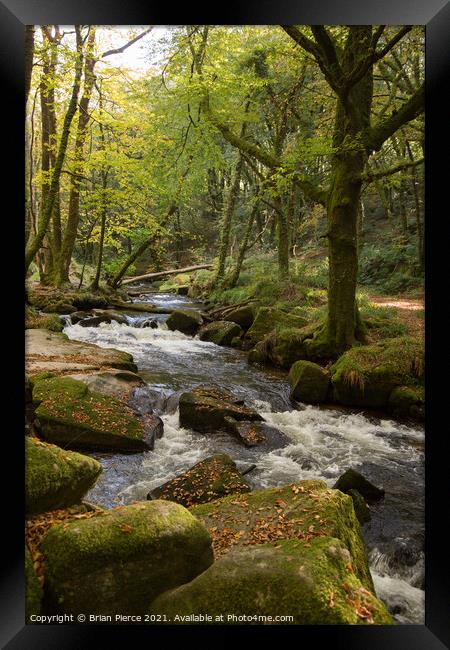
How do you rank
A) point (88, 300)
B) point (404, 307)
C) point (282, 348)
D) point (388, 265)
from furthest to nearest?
1. point (88, 300)
2. point (388, 265)
3. point (282, 348)
4. point (404, 307)

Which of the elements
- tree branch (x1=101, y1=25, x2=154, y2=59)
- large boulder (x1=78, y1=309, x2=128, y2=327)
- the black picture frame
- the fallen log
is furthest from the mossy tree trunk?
the black picture frame

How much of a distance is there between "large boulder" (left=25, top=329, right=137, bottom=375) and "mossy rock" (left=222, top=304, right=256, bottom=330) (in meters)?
4.62

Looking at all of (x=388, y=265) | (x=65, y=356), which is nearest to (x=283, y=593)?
(x=65, y=356)

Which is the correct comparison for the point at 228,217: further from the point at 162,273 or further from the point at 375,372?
the point at 375,372

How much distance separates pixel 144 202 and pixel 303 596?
33.1 feet

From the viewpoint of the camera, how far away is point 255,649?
7.08 ft

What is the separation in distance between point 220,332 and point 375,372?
559cm

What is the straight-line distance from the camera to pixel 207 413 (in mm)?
6211

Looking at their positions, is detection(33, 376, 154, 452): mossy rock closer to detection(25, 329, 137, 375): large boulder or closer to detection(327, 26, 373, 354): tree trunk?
detection(25, 329, 137, 375): large boulder

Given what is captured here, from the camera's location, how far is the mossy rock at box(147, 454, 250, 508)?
Result: 4.26 metres

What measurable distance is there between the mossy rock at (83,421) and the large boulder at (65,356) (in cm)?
97

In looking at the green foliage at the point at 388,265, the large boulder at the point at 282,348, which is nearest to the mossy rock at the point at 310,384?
the large boulder at the point at 282,348
